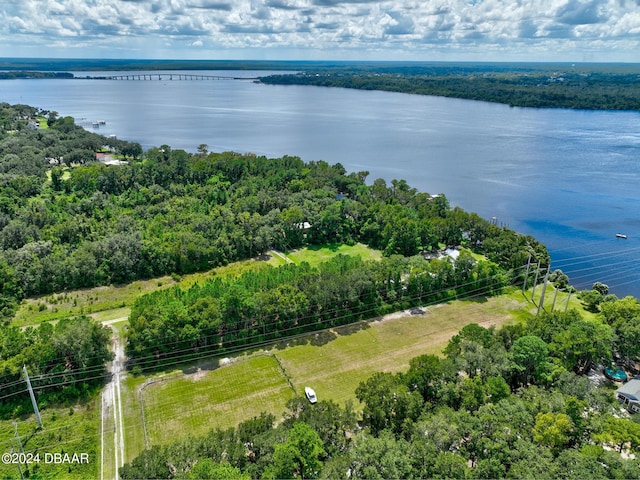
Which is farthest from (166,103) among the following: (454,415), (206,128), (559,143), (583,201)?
(454,415)

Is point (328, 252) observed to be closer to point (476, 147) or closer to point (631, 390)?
point (631, 390)

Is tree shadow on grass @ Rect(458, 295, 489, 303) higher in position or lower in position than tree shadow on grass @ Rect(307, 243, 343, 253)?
higher

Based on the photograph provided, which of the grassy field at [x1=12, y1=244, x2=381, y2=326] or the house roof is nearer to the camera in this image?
the house roof

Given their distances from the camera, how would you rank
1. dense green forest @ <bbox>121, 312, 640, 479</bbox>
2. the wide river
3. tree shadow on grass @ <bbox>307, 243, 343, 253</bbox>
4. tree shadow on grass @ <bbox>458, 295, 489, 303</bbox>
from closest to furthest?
dense green forest @ <bbox>121, 312, 640, 479</bbox>
tree shadow on grass @ <bbox>458, 295, 489, 303</bbox>
tree shadow on grass @ <bbox>307, 243, 343, 253</bbox>
the wide river

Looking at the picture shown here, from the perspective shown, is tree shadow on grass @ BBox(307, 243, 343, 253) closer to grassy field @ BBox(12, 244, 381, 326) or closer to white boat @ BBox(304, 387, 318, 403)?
grassy field @ BBox(12, 244, 381, 326)

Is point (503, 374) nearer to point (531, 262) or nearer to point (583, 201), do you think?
point (531, 262)

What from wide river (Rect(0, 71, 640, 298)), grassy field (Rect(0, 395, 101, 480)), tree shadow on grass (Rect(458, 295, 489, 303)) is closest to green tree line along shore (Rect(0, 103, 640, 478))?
tree shadow on grass (Rect(458, 295, 489, 303))

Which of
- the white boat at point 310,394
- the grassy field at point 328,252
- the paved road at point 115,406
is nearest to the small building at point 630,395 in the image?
the white boat at point 310,394

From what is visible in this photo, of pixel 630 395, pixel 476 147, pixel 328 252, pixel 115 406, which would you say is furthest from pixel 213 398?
pixel 476 147
